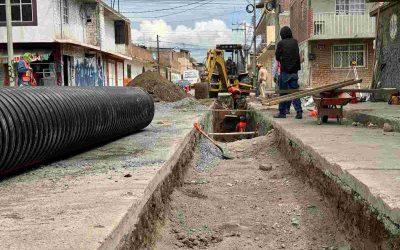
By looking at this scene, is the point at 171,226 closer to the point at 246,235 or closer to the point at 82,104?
the point at 246,235

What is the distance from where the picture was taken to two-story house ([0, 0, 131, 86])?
2491 cm

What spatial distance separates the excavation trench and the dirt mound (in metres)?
14.7

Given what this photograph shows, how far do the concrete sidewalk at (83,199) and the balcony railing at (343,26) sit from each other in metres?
24.2

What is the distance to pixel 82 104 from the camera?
19.2ft

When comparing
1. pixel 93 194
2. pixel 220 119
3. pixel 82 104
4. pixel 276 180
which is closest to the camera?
pixel 93 194

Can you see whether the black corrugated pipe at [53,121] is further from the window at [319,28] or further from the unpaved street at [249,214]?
the window at [319,28]

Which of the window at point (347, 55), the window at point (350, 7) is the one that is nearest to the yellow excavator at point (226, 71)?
the window at point (347, 55)

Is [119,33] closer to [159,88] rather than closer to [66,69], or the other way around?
[66,69]

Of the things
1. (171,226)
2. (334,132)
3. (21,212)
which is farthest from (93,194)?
(334,132)

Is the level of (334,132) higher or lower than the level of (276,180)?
higher

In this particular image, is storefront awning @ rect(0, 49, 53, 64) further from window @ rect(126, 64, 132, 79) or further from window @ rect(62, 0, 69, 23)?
window @ rect(126, 64, 132, 79)

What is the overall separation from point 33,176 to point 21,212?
1.32 meters

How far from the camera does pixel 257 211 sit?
492 cm

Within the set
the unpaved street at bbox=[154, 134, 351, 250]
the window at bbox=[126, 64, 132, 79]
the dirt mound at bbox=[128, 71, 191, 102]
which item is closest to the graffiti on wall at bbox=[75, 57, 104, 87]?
the dirt mound at bbox=[128, 71, 191, 102]
